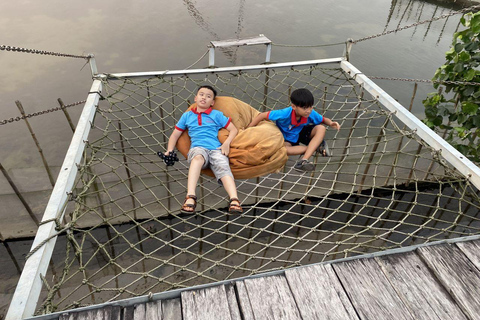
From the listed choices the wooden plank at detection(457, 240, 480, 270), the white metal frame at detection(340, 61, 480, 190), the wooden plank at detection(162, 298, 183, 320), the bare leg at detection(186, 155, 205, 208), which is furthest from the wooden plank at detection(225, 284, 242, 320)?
the white metal frame at detection(340, 61, 480, 190)

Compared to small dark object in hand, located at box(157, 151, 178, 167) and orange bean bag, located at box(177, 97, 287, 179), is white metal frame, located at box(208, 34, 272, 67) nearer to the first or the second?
orange bean bag, located at box(177, 97, 287, 179)

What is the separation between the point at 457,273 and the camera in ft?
4.69

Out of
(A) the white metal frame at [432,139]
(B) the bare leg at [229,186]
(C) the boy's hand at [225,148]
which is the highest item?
(A) the white metal frame at [432,139]

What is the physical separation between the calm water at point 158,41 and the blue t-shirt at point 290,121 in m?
2.31

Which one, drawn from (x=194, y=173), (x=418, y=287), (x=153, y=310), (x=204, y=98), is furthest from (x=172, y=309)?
(x=204, y=98)

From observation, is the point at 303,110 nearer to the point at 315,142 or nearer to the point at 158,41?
the point at 315,142

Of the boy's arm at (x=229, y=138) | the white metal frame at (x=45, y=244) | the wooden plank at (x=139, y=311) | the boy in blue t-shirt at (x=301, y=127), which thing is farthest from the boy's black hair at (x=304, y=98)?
the wooden plank at (x=139, y=311)

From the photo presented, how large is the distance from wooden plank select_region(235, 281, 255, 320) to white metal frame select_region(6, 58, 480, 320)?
74cm

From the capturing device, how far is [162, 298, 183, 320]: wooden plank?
1200 mm

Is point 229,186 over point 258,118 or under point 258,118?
under

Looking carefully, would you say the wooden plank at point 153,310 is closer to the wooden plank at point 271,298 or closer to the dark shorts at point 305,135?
the wooden plank at point 271,298

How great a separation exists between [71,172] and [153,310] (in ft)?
3.17

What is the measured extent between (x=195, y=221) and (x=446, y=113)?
2516 millimetres

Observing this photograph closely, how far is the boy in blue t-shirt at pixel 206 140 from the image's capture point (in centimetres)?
199
